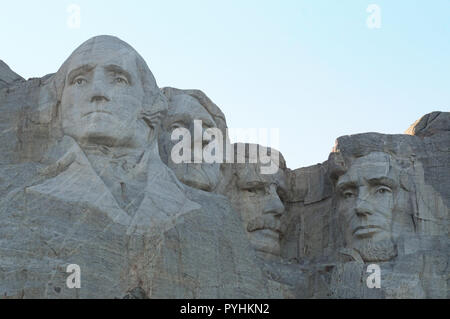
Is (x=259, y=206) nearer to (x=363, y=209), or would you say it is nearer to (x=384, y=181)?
(x=363, y=209)

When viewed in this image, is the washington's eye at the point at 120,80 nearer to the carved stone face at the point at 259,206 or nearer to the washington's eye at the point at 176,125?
the washington's eye at the point at 176,125

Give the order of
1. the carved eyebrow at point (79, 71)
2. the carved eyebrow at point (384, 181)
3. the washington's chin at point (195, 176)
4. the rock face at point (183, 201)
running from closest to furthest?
the rock face at point (183, 201)
the carved eyebrow at point (79, 71)
the washington's chin at point (195, 176)
the carved eyebrow at point (384, 181)

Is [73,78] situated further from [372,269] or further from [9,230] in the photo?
[372,269]

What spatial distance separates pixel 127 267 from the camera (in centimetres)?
1641

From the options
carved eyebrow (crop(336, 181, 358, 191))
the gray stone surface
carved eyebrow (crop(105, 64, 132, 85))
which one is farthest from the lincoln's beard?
the gray stone surface

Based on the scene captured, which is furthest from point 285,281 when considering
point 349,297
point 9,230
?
point 9,230

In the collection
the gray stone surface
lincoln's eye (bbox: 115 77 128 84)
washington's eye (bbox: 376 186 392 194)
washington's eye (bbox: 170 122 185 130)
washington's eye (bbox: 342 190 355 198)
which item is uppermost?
the gray stone surface

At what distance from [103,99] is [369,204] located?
3.73 m

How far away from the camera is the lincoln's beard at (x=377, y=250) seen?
60.6 ft

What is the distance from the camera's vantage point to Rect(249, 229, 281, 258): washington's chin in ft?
63.0

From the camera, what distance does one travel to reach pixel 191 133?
18.8 meters

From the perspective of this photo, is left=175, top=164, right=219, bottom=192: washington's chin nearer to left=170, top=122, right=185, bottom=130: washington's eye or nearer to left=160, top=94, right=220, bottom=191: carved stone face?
left=160, top=94, right=220, bottom=191: carved stone face

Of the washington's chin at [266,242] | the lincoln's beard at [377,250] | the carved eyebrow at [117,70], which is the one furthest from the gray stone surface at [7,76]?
the lincoln's beard at [377,250]

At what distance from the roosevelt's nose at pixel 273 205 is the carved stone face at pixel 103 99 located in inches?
91.6
